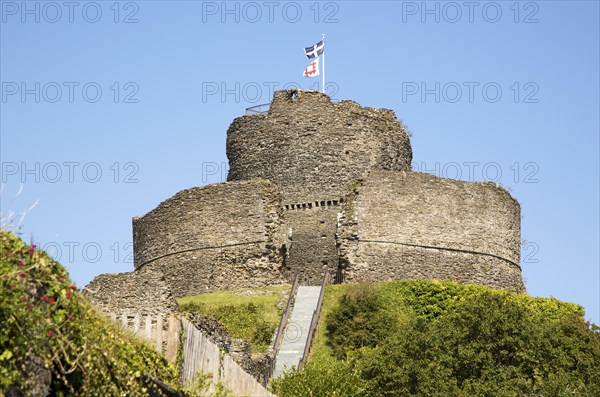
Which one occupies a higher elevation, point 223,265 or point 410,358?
point 223,265

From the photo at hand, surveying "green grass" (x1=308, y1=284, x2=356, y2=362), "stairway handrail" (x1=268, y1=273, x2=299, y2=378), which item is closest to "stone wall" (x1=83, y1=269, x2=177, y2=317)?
"stairway handrail" (x1=268, y1=273, x2=299, y2=378)

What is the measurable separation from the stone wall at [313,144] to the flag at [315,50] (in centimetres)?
485

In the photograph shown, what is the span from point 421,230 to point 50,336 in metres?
37.5

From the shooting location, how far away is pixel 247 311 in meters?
42.2

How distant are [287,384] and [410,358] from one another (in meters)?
4.90

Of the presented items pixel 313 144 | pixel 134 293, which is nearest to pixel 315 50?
pixel 313 144

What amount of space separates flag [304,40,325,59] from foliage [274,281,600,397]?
67.4 feet

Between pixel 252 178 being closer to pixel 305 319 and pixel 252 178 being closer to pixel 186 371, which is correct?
pixel 305 319

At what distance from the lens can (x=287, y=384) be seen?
29.0m

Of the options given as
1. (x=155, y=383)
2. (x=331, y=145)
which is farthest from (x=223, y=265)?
(x=155, y=383)

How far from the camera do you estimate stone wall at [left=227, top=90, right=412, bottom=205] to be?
50344 mm

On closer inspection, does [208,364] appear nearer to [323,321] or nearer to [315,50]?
[323,321]

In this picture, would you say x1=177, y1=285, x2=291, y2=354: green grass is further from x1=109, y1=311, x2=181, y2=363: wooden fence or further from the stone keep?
x1=109, y1=311, x2=181, y2=363: wooden fence

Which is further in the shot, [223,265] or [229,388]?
[223,265]
